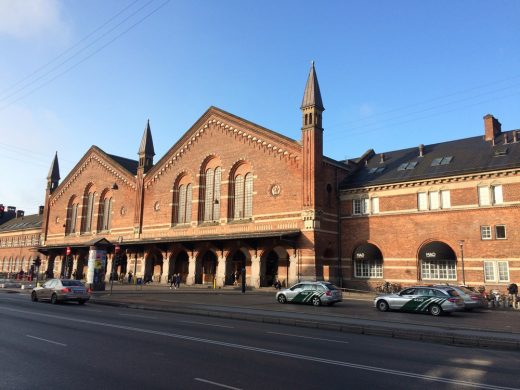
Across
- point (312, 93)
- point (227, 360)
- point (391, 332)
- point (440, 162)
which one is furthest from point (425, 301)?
point (312, 93)

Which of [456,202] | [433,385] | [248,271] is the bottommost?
[433,385]

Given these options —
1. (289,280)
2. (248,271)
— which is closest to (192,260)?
(248,271)

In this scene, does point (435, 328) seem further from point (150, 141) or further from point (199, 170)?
point (150, 141)

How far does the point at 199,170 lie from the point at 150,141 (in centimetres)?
1068

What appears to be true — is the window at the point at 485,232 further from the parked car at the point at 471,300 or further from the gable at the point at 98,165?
the gable at the point at 98,165

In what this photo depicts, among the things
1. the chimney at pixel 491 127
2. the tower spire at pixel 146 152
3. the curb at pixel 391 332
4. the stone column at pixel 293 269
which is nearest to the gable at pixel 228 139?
the tower spire at pixel 146 152

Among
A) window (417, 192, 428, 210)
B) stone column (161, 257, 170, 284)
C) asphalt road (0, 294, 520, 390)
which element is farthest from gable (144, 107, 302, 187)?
asphalt road (0, 294, 520, 390)

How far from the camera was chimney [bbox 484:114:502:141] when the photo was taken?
116ft

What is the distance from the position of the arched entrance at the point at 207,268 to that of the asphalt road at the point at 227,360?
29.4m

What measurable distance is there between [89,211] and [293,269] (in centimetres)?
3572

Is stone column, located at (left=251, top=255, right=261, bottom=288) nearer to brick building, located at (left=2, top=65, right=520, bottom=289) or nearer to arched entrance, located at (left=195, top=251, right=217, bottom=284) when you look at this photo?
brick building, located at (left=2, top=65, right=520, bottom=289)

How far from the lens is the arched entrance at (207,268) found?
43.6 meters

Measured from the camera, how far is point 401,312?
22844 millimetres

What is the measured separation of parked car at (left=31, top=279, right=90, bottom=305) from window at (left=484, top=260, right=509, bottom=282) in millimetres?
26263
